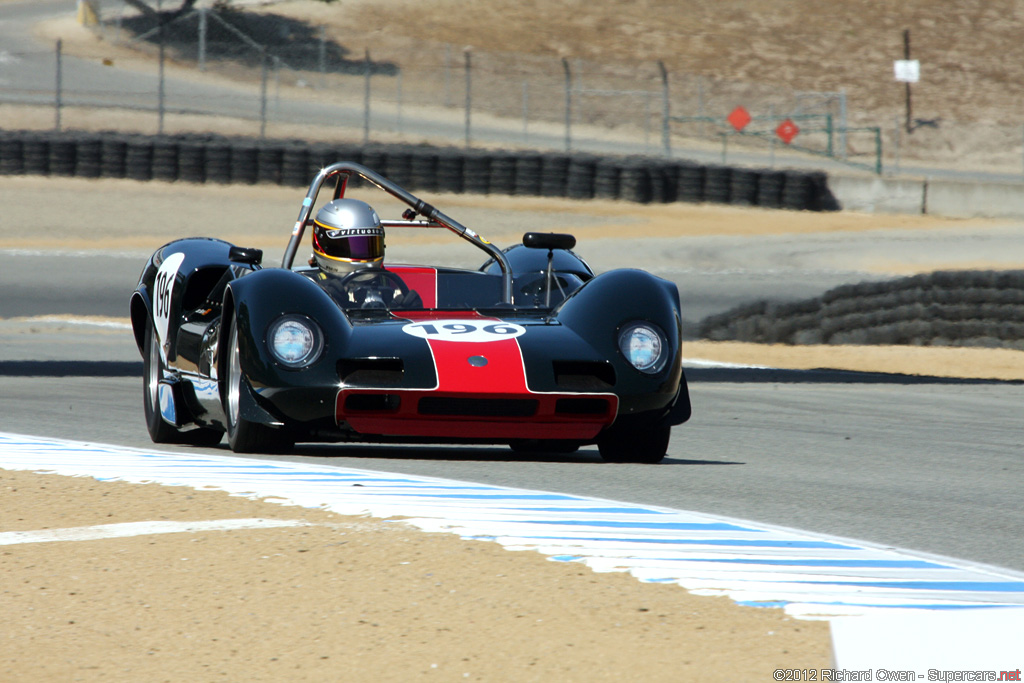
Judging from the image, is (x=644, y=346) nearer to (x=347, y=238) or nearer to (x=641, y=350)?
(x=641, y=350)

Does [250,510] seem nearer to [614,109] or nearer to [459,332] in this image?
[459,332]

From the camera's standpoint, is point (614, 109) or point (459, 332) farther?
point (614, 109)

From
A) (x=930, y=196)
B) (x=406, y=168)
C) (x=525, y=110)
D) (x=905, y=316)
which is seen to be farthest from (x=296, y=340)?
(x=525, y=110)

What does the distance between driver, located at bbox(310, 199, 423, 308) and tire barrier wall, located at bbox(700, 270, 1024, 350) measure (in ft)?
25.1

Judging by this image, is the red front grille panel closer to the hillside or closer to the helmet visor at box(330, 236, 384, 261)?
the helmet visor at box(330, 236, 384, 261)

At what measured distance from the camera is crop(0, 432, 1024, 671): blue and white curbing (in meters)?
3.78

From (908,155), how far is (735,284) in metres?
23.6

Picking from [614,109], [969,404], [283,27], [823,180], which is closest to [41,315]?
[969,404]

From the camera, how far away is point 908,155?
41.2 metres

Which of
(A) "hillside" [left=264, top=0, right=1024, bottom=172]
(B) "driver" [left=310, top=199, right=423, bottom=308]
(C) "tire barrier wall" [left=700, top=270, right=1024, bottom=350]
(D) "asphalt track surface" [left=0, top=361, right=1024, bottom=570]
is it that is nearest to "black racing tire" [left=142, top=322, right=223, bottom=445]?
(D) "asphalt track surface" [left=0, top=361, right=1024, bottom=570]

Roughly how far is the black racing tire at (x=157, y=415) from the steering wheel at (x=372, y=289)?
0.83 metres

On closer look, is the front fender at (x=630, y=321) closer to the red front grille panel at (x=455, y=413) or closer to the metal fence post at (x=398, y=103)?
the red front grille panel at (x=455, y=413)

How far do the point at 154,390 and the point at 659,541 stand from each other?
3.60m

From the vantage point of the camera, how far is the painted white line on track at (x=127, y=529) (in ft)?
14.9
